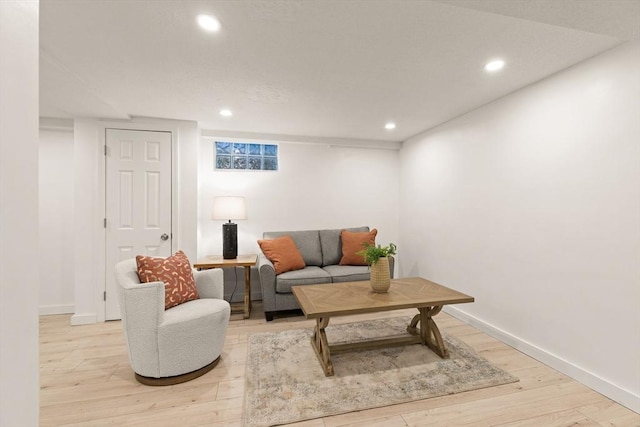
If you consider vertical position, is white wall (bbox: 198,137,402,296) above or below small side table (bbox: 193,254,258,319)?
above

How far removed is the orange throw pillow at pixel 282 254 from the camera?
131 inches

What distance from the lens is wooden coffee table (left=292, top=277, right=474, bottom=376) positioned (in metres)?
2.10

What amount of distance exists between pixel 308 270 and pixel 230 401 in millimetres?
1742

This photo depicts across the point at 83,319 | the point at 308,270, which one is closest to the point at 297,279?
the point at 308,270

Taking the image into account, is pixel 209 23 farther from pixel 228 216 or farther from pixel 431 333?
pixel 431 333

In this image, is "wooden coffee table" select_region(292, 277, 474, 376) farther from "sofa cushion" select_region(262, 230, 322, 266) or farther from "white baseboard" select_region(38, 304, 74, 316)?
"white baseboard" select_region(38, 304, 74, 316)

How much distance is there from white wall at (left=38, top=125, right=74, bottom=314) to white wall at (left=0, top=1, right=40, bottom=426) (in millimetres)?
3320

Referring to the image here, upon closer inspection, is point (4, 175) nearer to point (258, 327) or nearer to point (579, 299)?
point (258, 327)

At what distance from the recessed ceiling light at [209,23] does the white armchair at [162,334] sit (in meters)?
1.71

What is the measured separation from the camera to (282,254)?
3381 millimetres

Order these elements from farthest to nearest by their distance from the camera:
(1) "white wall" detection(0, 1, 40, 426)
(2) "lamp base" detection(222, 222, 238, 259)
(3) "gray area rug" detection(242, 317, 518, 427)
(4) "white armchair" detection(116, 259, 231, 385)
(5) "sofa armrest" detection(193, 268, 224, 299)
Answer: (2) "lamp base" detection(222, 222, 238, 259) → (5) "sofa armrest" detection(193, 268, 224, 299) → (4) "white armchair" detection(116, 259, 231, 385) → (3) "gray area rug" detection(242, 317, 518, 427) → (1) "white wall" detection(0, 1, 40, 426)

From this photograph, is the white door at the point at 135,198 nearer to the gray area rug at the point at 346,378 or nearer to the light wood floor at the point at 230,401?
the light wood floor at the point at 230,401

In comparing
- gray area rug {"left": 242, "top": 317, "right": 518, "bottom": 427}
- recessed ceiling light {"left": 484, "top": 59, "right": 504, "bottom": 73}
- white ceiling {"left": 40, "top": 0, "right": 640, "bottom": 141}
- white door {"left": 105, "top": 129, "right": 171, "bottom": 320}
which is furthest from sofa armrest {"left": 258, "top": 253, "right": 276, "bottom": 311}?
recessed ceiling light {"left": 484, "top": 59, "right": 504, "bottom": 73}

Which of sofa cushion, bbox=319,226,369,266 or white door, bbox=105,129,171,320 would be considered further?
sofa cushion, bbox=319,226,369,266
